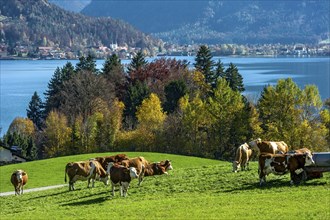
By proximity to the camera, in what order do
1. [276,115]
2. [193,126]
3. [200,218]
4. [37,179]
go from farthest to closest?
1. [193,126]
2. [276,115]
3. [37,179]
4. [200,218]

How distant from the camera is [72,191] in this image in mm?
23531

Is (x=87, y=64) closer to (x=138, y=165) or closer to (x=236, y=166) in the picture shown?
(x=236, y=166)

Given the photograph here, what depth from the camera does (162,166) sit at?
1012 inches

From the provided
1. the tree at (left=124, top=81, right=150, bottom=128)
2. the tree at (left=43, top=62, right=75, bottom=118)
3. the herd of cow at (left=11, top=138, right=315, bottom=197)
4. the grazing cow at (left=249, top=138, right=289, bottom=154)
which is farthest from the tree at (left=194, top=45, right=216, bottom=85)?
the grazing cow at (left=249, top=138, right=289, bottom=154)

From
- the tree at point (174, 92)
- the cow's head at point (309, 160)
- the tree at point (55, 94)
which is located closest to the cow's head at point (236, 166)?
the cow's head at point (309, 160)

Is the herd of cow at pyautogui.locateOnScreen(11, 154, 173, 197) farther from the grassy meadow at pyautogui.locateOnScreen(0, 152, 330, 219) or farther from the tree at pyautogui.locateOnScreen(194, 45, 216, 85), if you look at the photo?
the tree at pyautogui.locateOnScreen(194, 45, 216, 85)

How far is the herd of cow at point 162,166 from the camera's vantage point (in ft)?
65.3

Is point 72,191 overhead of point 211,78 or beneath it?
beneath

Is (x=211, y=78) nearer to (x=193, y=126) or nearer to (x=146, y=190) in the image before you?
(x=193, y=126)

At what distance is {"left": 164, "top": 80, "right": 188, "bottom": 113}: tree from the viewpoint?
71.0m

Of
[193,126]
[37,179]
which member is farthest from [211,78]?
[37,179]

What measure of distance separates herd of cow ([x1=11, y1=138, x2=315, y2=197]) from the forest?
28.5m

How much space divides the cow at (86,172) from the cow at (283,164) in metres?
7.05

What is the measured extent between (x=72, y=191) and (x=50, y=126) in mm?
47638
